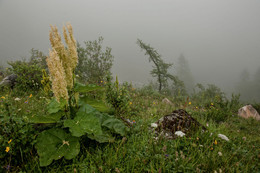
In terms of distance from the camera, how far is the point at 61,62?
1.78 meters

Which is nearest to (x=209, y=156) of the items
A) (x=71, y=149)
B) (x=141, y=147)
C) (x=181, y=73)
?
(x=141, y=147)

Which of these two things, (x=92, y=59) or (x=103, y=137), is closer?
(x=103, y=137)

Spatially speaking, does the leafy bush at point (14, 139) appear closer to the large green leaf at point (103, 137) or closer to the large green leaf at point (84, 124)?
the large green leaf at point (84, 124)

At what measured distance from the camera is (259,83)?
89.4 metres

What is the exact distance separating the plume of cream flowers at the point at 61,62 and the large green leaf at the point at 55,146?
1.82 ft

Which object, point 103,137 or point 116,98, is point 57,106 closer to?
point 103,137

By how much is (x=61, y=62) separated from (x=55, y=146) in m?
1.17

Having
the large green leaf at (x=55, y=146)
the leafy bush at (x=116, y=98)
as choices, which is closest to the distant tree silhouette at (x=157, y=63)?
the leafy bush at (x=116, y=98)

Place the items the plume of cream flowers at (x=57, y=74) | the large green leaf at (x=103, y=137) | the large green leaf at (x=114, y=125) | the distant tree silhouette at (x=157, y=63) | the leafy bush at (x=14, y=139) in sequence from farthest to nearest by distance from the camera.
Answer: the distant tree silhouette at (x=157, y=63)
the large green leaf at (x=114, y=125)
the large green leaf at (x=103, y=137)
the leafy bush at (x=14, y=139)
the plume of cream flowers at (x=57, y=74)

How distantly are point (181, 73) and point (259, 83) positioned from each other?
49620 mm

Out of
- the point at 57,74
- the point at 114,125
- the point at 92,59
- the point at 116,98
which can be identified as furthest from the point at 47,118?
the point at 92,59

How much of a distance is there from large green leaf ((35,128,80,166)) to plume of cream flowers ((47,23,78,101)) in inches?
21.8

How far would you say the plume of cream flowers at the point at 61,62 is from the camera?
1698mm

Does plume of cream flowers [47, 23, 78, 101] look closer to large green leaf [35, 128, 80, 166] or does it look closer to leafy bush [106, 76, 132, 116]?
large green leaf [35, 128, 80, 166]
